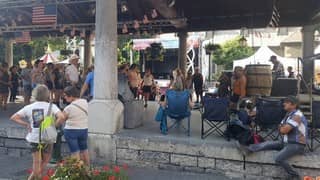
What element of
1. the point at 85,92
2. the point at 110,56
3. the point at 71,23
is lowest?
the point at 85,92

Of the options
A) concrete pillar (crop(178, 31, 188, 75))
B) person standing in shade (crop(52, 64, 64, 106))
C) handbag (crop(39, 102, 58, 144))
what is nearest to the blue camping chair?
handbag (crop(39, 102, 58, 144))

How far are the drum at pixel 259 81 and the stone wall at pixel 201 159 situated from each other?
4.34 m

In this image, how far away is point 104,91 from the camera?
7.95 meters

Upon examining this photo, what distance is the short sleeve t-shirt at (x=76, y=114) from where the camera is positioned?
21.3 feet

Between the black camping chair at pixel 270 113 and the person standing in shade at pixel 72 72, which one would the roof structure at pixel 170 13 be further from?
the black camping chair at pixel 270 113

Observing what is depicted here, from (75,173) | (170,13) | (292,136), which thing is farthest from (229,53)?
(75,173)

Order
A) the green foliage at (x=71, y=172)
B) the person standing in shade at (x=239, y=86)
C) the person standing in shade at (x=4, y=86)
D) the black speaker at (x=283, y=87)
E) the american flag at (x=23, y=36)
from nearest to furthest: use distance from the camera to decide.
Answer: the green foliage at (x=71, y=172)
the person standing in shade at (x=239, y=86)
the black speaker at (x=283, y=87)
the person standing in shade at (x=4, y=86)
the american flag at (x=23, y=36)

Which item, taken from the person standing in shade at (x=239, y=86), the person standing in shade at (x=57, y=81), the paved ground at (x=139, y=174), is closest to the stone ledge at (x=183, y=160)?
the paved ground at (x=139, y=174)

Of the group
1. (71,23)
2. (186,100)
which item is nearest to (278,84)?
(186,100)

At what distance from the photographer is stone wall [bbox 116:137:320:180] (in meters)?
6.74

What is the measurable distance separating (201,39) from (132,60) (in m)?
4.54

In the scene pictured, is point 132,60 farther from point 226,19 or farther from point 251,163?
point 251,163

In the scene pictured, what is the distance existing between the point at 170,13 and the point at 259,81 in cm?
358

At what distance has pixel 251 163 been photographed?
6.88 m
